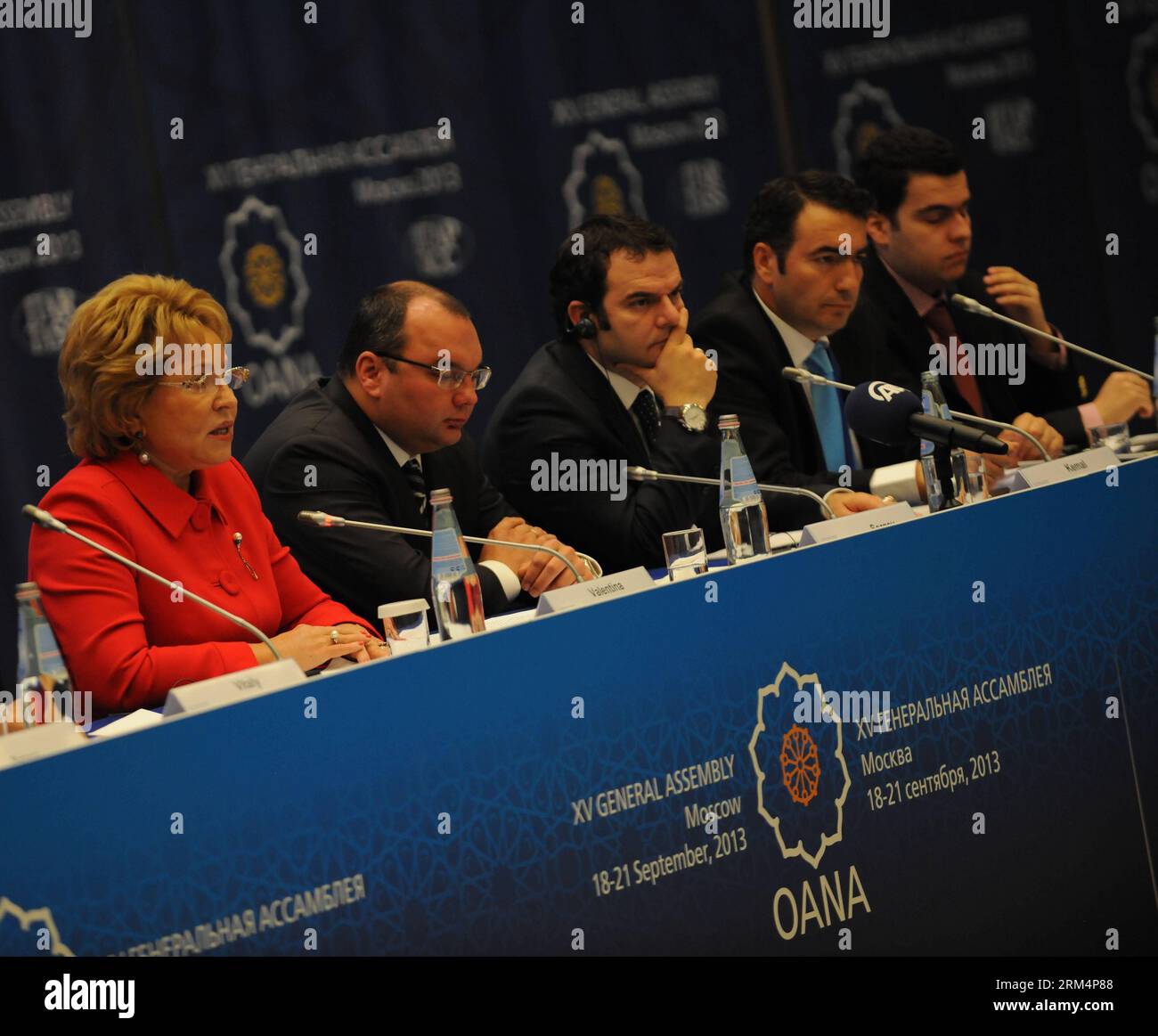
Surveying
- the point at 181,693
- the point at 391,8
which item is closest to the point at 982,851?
the point at 181,693

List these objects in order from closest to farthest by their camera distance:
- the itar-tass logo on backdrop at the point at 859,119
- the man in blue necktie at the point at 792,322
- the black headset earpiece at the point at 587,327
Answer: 1. the black headset earpiece at the point at 587,327
2. the man in blue necktie at the point at 792,322
3. the itar-tass logo on backdrop at the point at 859,119

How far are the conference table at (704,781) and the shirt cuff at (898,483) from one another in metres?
0.68

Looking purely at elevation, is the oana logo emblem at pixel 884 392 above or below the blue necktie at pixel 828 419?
below

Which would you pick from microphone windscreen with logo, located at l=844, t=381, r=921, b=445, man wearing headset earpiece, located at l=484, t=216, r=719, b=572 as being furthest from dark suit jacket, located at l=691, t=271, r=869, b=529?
microphone windscreen with logo, located at l=844, t=381, r=921, b=445

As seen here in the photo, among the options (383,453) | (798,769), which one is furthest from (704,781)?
(383,453)

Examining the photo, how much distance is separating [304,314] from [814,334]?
157 centimetres

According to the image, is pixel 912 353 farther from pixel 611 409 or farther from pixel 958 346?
pixel 611 409

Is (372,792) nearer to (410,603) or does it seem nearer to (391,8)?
(410,603)

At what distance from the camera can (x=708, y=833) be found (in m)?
2.15

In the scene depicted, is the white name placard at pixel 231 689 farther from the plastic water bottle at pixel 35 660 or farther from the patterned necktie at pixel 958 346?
the patterned necktie at pixel 958 346

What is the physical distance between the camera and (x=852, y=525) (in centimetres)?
253

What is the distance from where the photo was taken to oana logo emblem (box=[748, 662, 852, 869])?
2.23m

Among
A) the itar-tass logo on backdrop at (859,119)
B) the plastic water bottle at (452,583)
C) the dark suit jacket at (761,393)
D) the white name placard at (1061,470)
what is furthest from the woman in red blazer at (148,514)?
the itar-tass logo on backdrop at (859,119)

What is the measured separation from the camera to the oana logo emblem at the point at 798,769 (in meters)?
2.23
